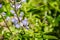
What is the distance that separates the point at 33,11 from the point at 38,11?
61mm

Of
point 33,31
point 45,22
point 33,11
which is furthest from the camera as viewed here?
point 33,11

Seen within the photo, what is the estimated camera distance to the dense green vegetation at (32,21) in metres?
1.98

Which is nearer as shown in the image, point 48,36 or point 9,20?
point 48,36

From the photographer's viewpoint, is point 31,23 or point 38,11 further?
point 38,11

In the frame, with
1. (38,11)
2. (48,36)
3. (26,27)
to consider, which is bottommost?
(48,36)

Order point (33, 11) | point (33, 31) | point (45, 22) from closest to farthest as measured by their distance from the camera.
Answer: point (33, 31) < point (45, 22) < point (33, 11)

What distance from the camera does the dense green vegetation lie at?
1984mm

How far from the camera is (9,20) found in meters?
2.23

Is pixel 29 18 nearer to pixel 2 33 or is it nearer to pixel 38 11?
pixel 38 11

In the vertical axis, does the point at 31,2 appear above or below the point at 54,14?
above

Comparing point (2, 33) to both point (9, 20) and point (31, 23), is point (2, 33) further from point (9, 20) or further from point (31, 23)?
point (31, 23)

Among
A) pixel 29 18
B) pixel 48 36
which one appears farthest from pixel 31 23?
pixel 48 36

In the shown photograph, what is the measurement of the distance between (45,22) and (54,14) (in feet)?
0.55

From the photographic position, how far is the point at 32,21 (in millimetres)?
2102
